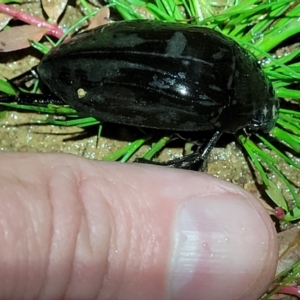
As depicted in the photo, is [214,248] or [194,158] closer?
[214,248]

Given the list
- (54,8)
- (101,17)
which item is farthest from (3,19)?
(101,17)

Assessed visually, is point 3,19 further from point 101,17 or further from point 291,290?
point 291,290

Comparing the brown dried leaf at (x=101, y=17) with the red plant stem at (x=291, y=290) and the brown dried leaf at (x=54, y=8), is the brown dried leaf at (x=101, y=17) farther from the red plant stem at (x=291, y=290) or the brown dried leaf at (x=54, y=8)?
the red plant stem at (x=291, y=290)

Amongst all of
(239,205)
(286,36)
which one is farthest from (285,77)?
(239,205)

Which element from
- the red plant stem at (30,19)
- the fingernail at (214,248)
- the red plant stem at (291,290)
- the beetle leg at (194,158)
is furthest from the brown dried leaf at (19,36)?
the red plant stem at (291,290)

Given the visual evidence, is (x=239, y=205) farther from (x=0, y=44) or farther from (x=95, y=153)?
(x=0, y=44)

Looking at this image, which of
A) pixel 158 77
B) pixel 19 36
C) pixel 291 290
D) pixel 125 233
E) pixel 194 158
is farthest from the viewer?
pixel 291 290
